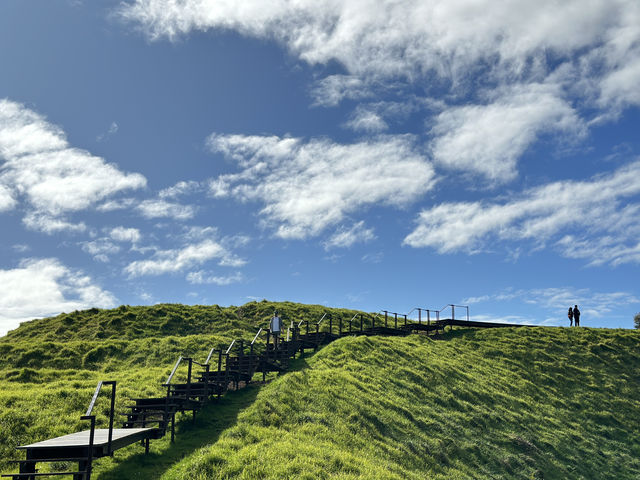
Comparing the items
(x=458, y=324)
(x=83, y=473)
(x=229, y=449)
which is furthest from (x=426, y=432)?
(x=458, y=324)

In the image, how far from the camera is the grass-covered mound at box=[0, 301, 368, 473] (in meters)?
16.7

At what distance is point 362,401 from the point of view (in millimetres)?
18891

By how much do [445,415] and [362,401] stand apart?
5012 mm

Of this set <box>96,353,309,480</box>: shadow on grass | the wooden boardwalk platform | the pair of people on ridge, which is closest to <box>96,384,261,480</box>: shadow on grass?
<box>96,353,309,480</box>: shadow on grass

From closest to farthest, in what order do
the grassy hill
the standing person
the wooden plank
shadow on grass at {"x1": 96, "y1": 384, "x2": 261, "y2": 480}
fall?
the wooden plank, shadow on grass at {"x1": 96, "y1": 384, "x2": 261, "y2": 480}, the grassy hill, the standing person

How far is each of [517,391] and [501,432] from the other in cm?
837

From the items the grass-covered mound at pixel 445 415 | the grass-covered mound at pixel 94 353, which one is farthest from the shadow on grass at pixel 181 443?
the grass-covered mound at pixel 445 415

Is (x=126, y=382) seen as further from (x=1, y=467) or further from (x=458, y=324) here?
(x=458, y=324)

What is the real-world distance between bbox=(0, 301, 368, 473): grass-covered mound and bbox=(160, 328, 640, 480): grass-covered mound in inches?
173

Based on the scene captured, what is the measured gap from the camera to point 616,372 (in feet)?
120

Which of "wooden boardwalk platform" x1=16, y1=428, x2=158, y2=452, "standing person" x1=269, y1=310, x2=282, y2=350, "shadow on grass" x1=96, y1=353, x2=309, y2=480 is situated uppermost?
"standing person" x1=269, y1=310, x2=282, y2=350

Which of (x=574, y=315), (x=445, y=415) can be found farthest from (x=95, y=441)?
(x=574, y=315)

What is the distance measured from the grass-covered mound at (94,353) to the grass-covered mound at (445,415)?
4.40 m

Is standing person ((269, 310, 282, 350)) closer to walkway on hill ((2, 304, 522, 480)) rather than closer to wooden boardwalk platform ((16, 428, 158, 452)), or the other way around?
walkway on hill ((2, 304, 522, 480))
